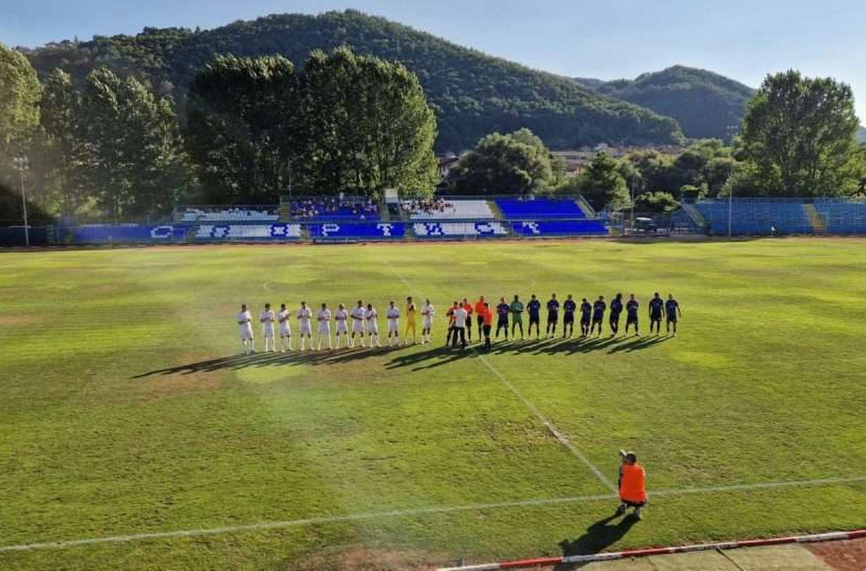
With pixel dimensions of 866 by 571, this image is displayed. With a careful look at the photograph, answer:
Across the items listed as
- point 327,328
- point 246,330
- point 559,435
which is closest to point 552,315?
point 327,328

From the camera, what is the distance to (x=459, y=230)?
7175 cm

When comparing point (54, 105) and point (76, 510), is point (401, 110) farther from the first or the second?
point (76, 510)

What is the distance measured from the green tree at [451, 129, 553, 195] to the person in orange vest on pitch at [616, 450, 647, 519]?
8891 centimetres

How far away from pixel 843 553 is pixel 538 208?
2793 inches

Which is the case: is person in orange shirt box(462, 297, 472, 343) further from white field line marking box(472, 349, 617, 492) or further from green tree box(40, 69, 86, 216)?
green tree box(40, 69, 86, 216)

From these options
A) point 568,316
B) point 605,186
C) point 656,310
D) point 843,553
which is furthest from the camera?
point 605,186

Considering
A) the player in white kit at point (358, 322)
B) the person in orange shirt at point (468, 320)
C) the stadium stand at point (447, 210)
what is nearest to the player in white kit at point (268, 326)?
the player in white kit at point (358, 322)

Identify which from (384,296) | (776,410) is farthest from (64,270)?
(776,410)

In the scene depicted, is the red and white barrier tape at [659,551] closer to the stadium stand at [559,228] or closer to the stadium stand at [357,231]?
the stadium stand at [357,231]

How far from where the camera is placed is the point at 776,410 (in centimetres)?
1402

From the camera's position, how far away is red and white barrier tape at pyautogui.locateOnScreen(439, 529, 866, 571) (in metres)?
8.38

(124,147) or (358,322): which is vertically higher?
(124,147)

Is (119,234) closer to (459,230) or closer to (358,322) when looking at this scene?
(459,230)

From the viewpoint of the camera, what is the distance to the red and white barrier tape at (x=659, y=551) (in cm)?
838
